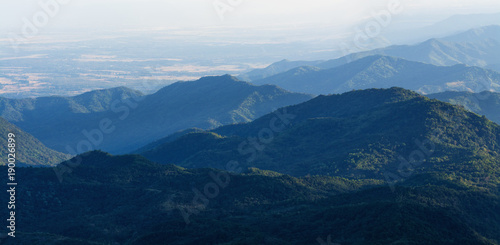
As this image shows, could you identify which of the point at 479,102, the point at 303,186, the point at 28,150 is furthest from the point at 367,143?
the point at 28,150

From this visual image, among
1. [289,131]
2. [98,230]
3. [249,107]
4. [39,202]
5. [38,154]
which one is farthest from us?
[249,107]

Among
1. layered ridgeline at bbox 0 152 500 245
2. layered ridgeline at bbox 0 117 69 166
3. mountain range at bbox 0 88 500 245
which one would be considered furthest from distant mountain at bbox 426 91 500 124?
layered ridgeline at bbox 0 117 69 166

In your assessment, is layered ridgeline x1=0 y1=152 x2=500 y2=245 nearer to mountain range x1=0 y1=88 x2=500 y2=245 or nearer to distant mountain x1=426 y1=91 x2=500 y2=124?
mountain range x1=0 y1=88 x2=500 y2=245

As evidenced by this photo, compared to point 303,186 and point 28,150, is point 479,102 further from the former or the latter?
point 28,150

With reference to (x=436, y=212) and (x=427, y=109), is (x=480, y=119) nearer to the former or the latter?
(x=427, y=109)

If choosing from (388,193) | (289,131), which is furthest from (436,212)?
(289,131)
